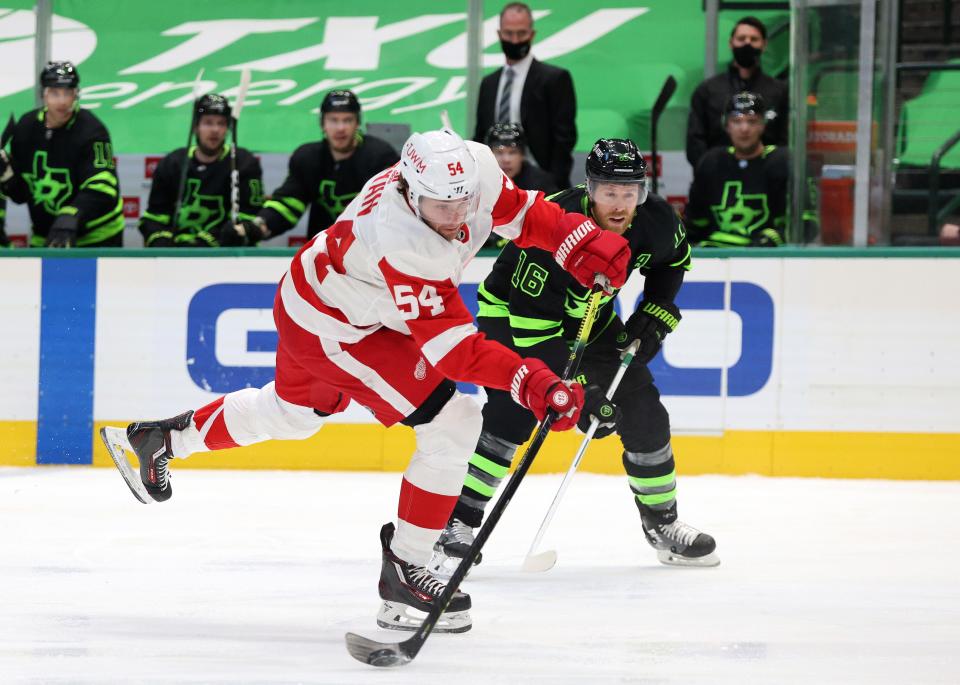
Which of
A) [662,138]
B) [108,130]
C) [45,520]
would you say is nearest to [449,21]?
[662,138]

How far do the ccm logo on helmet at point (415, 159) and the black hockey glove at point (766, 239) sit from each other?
278 centimetres

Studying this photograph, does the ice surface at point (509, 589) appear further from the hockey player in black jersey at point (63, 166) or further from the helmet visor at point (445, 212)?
the hockey player in black jersey at point (63, 166)

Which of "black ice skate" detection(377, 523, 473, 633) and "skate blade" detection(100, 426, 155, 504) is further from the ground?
"skate blade" detection(100, 426, 155, 504)

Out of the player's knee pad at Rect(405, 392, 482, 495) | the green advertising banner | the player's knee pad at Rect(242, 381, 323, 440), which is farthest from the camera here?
the green advertising banner

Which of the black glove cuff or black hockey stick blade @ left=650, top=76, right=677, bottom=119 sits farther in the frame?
black hockey stick blade @ left=650, top=76, right=677, bottom=119

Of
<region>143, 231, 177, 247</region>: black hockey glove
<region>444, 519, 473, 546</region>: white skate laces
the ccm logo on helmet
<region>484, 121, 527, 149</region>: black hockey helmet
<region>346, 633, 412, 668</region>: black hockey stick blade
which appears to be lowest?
<region>346, 633, 412, 668</region>: black hockey stick blade

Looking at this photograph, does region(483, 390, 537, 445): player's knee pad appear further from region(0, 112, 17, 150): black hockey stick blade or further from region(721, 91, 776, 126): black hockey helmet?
region(0, 112, 17, 150): black hockey stick blade

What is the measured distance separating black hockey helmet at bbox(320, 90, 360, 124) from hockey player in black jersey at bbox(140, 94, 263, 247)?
0.51m

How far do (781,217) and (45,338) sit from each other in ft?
9.86

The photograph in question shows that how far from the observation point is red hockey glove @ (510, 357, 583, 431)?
2.60 metres

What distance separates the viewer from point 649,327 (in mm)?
3564

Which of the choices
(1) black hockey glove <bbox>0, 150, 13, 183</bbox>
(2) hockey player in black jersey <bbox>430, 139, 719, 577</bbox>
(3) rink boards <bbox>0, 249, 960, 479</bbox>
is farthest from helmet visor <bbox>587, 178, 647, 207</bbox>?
(1) black hockey glove <bbox>0, 150, 13, 183</bbox>

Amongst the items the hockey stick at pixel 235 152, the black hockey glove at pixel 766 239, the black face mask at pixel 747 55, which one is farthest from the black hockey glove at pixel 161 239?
the black face mask at pixel 747 55

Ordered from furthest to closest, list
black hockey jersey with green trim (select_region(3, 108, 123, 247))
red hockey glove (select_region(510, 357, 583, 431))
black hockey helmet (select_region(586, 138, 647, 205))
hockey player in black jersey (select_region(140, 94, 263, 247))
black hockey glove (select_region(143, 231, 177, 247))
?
hockey player in black jersey (select_region(140, 94, 263, 247))
black hockey jersey with green trim (select_region(3, 108, 123, 247))
black hockey glove (select_region(143, 231, 177, 247))
black hockey helmet (select_region(586, 138, 647, 205))
red hockey glove (select_region(510, 357, 583, 431))
